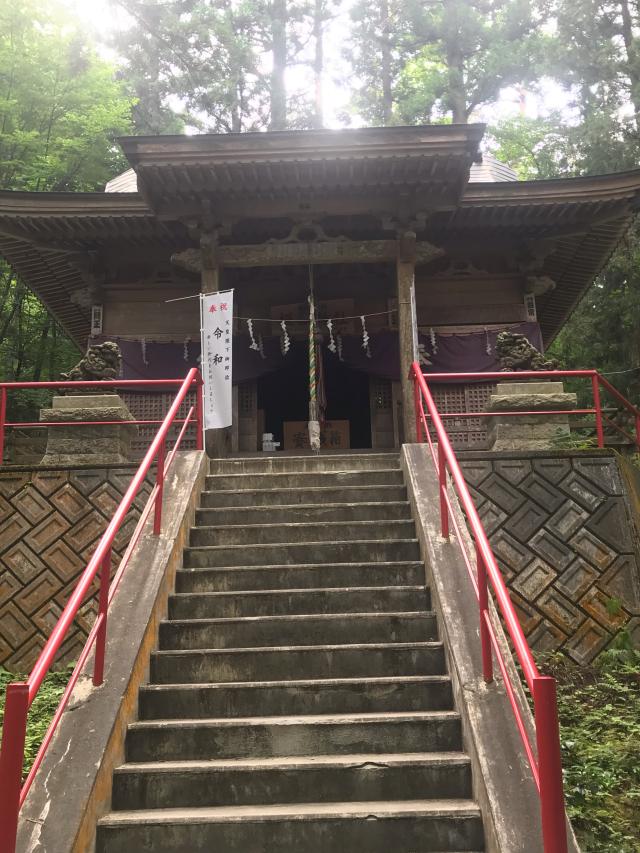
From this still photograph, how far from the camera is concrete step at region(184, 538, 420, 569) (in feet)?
18.5

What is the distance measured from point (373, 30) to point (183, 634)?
2883 cm

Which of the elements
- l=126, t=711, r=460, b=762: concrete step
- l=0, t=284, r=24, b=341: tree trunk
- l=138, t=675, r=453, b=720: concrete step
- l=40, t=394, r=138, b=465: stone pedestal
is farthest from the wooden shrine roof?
l=126, t=711, r=460, b=762: concrete step

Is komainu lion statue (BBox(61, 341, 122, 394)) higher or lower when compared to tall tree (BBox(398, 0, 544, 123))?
lower

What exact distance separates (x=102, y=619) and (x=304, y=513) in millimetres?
2623

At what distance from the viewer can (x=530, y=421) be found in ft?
26.0

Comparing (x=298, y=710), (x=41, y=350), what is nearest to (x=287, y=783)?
(x=298, y=710)

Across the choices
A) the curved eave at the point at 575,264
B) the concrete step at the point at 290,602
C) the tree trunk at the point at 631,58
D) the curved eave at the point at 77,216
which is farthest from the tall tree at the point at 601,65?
the concrete step at the point at 290,602

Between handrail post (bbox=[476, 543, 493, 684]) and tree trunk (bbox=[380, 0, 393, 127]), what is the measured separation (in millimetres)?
26578

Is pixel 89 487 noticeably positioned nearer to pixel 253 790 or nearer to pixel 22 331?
pixel 253 790

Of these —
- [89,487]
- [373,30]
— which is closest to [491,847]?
[89,487]

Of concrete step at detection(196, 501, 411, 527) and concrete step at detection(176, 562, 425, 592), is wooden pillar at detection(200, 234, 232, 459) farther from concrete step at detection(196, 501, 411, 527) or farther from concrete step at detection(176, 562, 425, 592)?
concrete step at detection(176, 562, 425, 592)

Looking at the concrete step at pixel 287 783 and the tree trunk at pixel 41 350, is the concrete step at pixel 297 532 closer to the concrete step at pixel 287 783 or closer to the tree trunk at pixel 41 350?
the concrete step at pixel 287 783

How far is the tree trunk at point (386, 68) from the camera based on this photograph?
27.0 m

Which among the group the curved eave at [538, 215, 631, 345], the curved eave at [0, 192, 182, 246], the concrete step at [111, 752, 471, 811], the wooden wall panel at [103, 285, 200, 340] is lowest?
the concrete step at [111, 752, 471, 811]
